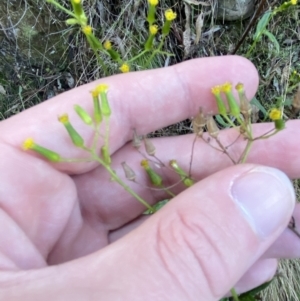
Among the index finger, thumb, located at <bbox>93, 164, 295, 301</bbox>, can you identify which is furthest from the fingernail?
the index finger

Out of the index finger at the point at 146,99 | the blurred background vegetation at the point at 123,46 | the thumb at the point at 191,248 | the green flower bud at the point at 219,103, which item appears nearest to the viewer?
the thumb at the point at 191,248

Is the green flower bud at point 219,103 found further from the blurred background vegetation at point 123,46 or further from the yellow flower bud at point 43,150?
the blurred background vegetation at point 123,46

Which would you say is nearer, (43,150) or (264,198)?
(264,198)

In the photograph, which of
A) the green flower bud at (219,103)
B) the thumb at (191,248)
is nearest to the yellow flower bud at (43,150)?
the thumb at (191,248)

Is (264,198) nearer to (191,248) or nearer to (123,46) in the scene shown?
(191,248)

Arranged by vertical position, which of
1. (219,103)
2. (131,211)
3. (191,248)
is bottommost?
(131,211)

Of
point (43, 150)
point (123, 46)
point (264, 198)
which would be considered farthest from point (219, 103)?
point (123, 46)

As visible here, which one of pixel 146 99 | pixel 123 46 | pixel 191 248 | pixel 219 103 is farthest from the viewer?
pixel 123 46
